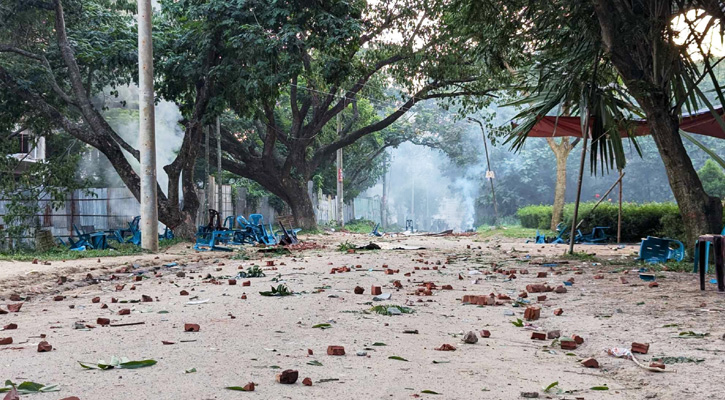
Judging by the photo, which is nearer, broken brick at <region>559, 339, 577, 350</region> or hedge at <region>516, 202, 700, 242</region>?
broken brick at <region>559, 339, 577, 350</region>

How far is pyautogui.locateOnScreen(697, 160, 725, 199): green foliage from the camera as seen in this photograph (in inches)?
1195

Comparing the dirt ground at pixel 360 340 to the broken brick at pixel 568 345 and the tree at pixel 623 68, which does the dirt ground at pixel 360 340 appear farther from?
the tree at pixel 623 68

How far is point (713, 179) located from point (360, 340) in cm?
3140

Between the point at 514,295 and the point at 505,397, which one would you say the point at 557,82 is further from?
the point at 505,397

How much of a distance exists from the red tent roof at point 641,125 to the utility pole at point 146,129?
7.42 metres

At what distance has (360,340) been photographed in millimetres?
3957

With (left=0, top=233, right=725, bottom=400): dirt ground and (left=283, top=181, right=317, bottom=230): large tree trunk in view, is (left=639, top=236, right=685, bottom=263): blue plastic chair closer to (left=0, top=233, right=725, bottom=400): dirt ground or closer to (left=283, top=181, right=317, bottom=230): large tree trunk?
(left=0, top=233, right=725, bottom=400): dirt ground

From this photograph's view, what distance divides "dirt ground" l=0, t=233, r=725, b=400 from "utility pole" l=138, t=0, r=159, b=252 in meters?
5.58

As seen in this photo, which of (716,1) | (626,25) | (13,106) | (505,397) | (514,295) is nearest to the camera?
(505,397)

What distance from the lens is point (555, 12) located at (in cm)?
978

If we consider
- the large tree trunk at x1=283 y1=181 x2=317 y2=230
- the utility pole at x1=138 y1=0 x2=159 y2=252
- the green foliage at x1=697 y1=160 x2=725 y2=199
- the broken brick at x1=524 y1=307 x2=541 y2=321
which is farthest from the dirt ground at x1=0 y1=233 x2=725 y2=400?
the green foliage at x1=697 y1=160 x2=725 y2=199

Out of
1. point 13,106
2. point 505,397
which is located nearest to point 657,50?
point 505,397

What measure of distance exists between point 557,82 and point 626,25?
4.45ft

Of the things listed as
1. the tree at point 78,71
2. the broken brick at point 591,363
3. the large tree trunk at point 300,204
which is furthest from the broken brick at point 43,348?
the large tree trunk at point 300,204
